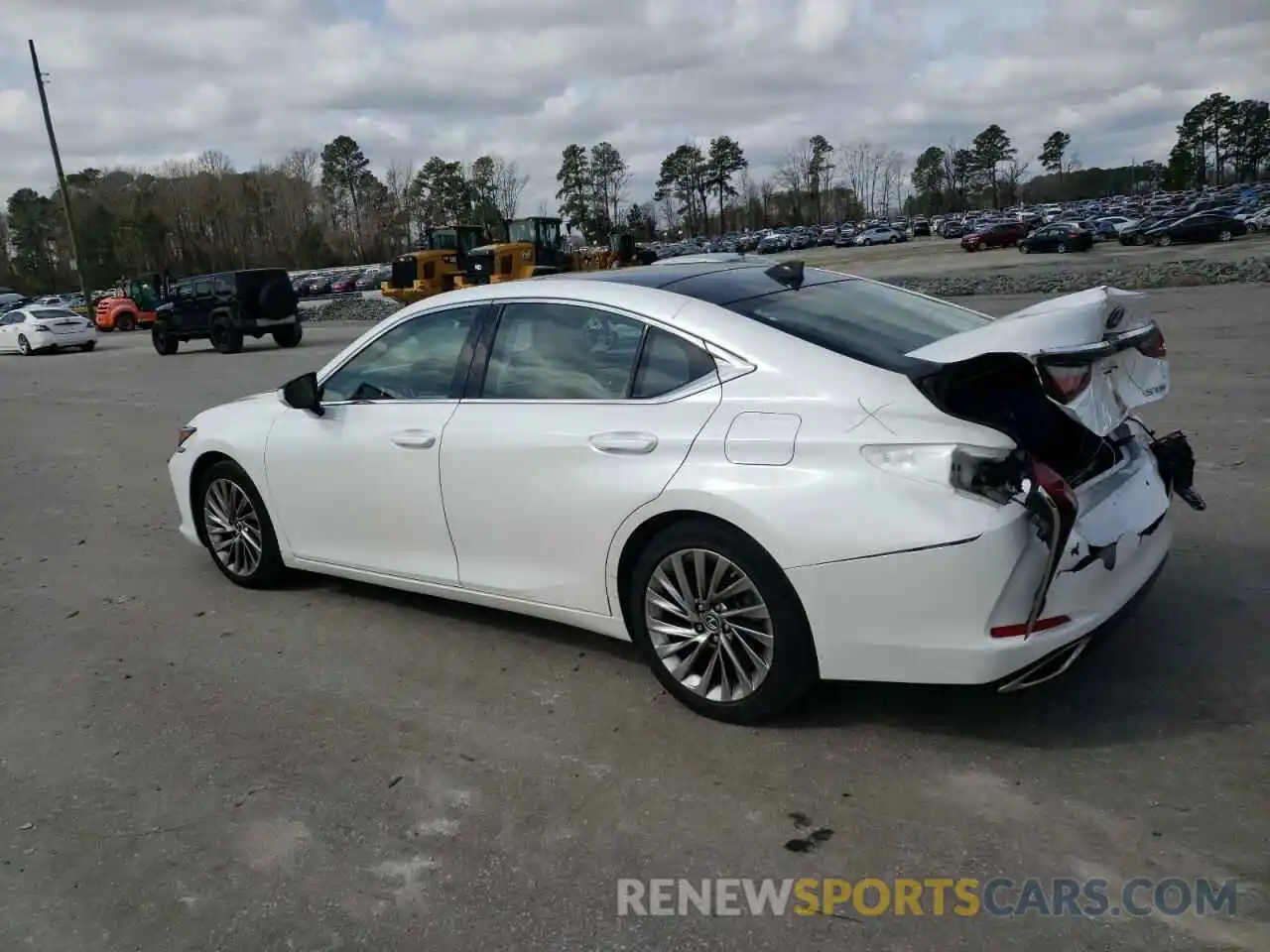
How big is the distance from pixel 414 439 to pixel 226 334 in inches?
897

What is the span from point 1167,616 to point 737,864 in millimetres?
2572

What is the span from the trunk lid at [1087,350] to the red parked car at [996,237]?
A: 54.7 m

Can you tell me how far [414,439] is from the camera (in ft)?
15.1

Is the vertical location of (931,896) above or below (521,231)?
below

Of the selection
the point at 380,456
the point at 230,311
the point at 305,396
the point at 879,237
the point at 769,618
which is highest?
the point at 305,396

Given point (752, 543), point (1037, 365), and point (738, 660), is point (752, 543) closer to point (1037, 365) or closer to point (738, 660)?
point (738, 660)

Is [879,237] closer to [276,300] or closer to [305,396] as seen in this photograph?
[276,300]

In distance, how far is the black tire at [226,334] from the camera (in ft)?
82.7

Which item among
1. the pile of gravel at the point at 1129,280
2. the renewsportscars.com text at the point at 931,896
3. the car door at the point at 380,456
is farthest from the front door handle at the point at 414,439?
the pile of gravel at the point at 1129,280

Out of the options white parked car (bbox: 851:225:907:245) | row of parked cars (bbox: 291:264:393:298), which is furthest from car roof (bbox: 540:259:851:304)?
white parked car (bbox: 851:225:907:245)

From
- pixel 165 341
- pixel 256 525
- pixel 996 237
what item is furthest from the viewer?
pixel 996 237

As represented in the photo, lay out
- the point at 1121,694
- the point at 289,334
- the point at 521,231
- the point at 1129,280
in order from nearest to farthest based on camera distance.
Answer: the point at 1121,694 < the point at 1129,280 < the point at 289,334 < the point at 521,231

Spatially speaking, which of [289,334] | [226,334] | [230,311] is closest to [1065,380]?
[289,334]

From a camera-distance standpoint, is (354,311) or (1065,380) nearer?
(1065,380)
